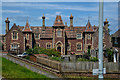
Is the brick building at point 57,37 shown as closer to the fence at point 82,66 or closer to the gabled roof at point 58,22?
the gabled roof at point 58,22

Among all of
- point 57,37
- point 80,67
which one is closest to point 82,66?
point 80,67

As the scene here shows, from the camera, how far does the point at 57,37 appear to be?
38875 millimetres

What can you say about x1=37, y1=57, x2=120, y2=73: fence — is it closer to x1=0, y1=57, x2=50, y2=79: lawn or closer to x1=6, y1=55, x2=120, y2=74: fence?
x1=6, y1=55, x2=120, y2=74: fence

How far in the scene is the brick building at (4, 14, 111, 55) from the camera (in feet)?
124

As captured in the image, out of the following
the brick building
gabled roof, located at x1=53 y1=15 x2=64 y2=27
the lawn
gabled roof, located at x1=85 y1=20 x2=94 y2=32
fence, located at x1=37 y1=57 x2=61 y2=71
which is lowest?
the lawn

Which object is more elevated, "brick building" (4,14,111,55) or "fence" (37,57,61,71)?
"brick building" (4,14,111,55)

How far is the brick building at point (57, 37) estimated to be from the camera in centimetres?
3772

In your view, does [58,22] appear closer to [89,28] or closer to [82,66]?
[89,28]

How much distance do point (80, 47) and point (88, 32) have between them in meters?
4.22

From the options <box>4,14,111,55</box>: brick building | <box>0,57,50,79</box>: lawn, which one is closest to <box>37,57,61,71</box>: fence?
<box>0,57,50,79</box>: lawn

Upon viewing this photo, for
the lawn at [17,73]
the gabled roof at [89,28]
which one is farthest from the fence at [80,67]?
the gabled roof at [89,28]

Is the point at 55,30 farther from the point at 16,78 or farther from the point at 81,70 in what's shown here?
the point at 16,78

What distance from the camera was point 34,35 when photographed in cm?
4041

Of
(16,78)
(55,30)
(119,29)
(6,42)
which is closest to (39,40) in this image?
(55,30)
